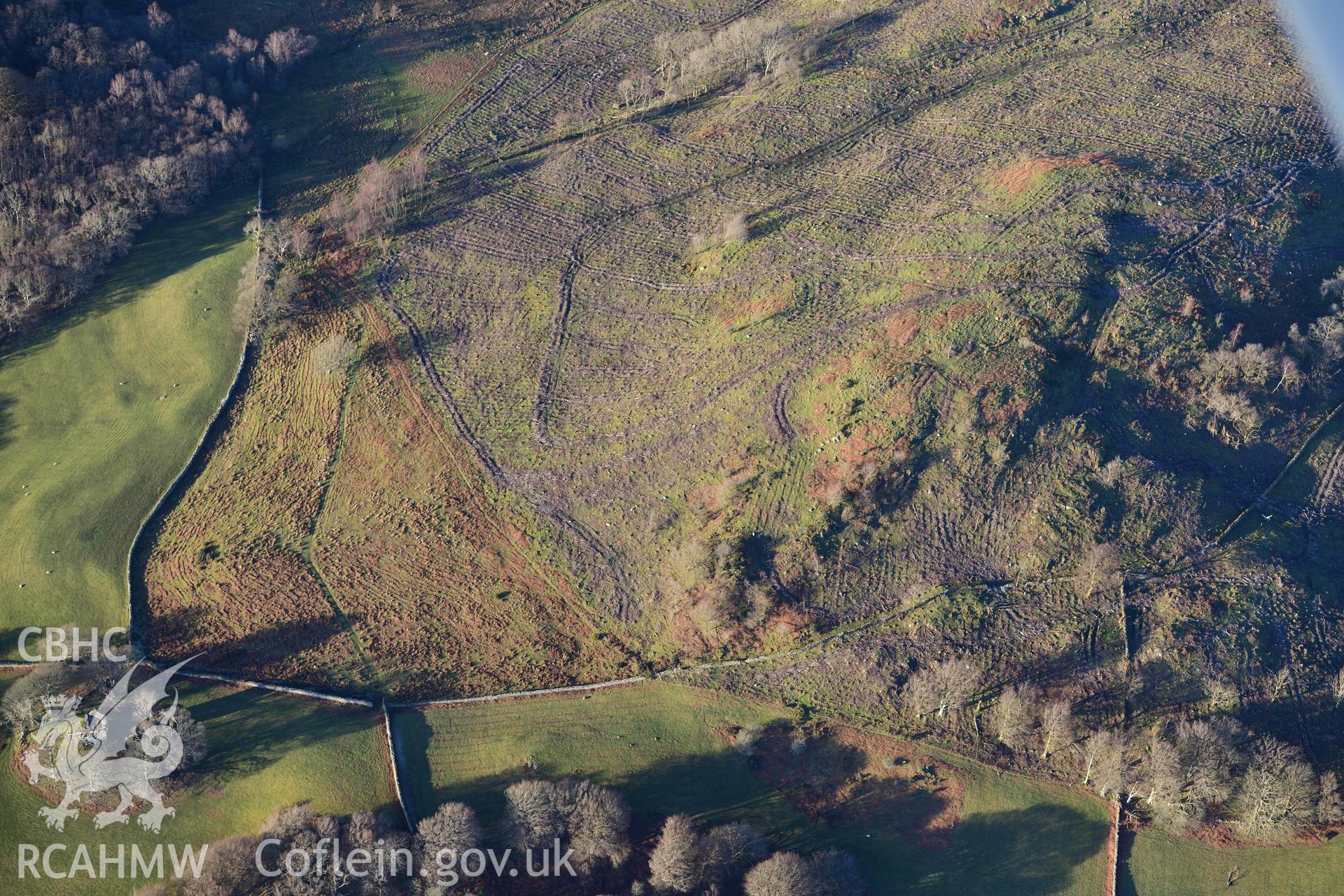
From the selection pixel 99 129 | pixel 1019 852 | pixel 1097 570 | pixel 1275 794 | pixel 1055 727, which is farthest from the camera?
pixel 99 129

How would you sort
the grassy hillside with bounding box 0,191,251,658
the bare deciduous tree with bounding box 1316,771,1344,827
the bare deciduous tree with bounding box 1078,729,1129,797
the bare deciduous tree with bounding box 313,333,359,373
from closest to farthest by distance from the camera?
the bare deciduous tree with bounding box 1316,771,1344,827 → the bare deciduous tree with bounding box 1078,729,1129,797 → the grassy hillside with bounding box 0,191,251,658 → the bare deciduous tree with bounding box 313,333,359,373

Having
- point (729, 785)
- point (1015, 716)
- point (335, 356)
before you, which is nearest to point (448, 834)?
point (729, 785)

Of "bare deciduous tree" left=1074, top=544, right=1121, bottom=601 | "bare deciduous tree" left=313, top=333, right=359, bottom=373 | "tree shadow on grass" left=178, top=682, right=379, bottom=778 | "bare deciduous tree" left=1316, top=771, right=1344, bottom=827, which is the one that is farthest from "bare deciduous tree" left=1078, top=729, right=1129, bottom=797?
"bare deciduous tree" left=313, top=333, right=359, bottom=373

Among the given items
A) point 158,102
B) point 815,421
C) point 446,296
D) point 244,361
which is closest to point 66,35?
point 158,102

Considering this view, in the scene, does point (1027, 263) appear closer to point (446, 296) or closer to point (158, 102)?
point (446, 296)

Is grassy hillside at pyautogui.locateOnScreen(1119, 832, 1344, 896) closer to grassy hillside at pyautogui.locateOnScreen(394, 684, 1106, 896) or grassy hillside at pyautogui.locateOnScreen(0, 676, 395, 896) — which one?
→ grassy hillside at pyautogui.locateOnScreen(394, 684, 1106, 896)

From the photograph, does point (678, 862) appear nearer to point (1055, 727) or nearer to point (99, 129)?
point (1055, 727)

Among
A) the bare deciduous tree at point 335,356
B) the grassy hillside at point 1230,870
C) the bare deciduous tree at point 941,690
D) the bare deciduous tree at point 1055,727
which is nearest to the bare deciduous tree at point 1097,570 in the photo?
the bare deciduous tree at point 1055,727
